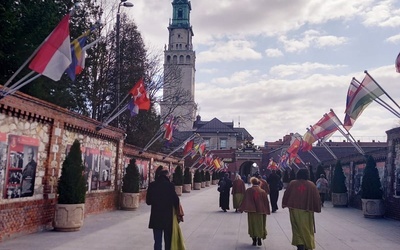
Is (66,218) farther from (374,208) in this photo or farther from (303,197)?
(374,208)

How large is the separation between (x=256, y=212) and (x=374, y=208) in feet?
32.6

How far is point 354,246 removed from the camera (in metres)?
11.2

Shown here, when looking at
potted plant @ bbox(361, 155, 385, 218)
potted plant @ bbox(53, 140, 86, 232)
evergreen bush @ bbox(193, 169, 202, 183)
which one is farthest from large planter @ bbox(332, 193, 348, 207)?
evergreen bush @ bbox(193, 169, 202, 183)

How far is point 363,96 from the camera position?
53.0ft

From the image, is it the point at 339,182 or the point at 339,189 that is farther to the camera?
the point at 339,182

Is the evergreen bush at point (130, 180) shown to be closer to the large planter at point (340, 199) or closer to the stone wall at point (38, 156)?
the stone wall at point (38, 156)

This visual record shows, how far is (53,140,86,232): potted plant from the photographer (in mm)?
12656

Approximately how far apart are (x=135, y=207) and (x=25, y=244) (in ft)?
33.0

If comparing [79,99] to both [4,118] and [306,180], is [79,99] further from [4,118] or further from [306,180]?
[306,180]

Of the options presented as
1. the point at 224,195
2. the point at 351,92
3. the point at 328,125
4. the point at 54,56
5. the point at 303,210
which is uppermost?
the point at 351,92

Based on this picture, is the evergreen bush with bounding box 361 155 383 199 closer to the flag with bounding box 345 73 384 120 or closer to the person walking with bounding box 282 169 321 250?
the flag with bounding box 345 73 384 120

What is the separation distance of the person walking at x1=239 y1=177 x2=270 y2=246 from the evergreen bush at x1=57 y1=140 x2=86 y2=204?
4.99m

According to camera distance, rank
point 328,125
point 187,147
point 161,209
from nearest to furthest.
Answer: point 161,209
point 328,125
point 187,147

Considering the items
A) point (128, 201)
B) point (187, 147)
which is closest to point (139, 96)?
point (128, 201)
